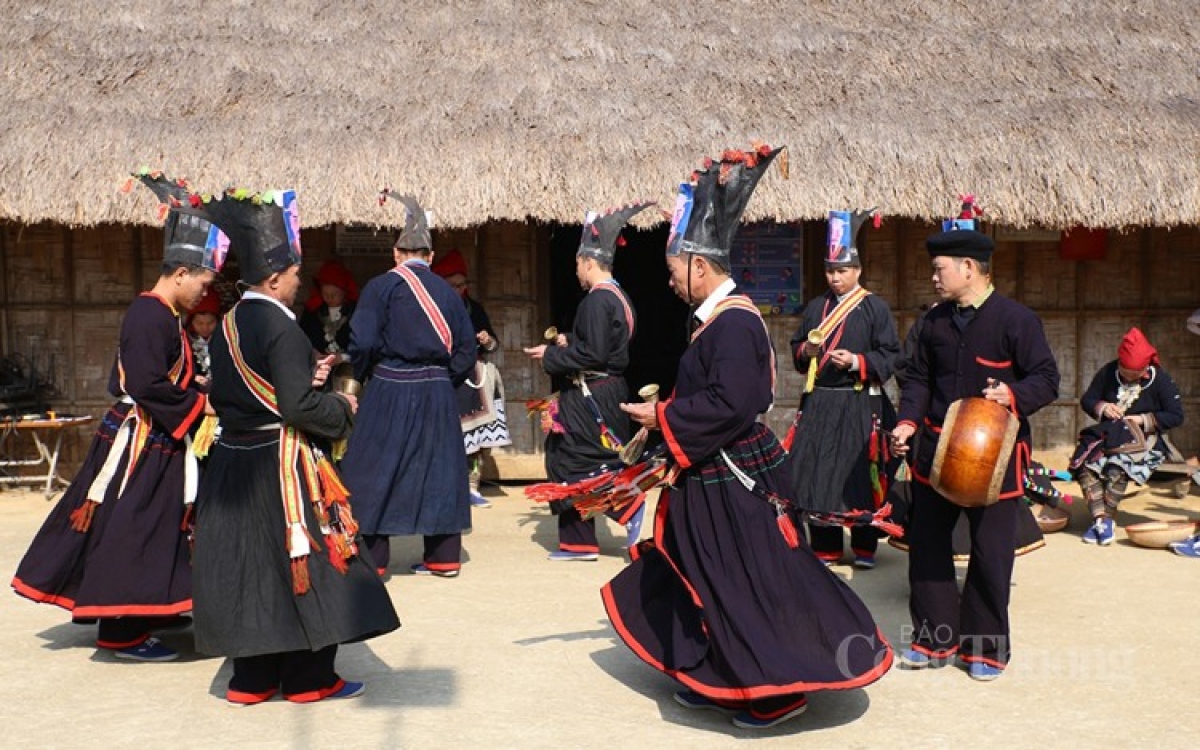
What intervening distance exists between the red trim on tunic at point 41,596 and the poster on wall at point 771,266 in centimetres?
556

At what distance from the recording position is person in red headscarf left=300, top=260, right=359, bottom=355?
845 cm

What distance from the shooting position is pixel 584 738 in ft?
13.3

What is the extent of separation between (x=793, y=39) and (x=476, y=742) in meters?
6.61

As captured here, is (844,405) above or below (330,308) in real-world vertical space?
below

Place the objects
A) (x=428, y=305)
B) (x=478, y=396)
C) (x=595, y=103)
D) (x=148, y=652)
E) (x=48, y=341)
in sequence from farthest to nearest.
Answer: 1. (x=48, y=341)
2. (x=595, y=103)
3. (x=478, y=396)
4. (x=428, y=305)
5. (x=148, y=652)

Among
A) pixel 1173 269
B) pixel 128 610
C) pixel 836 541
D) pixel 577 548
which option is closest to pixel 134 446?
pixel 128 610

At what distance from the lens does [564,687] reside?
15.0ft

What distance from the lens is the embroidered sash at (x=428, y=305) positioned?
247 inches

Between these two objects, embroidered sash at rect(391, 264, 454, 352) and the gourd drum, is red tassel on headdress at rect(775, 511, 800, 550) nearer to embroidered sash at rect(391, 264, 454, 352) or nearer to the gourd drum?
the gourd drum

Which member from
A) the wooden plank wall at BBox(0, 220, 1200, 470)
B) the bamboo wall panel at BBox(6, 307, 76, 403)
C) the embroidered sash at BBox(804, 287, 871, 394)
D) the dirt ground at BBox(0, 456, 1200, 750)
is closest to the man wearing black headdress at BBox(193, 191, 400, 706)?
the dirt ground at BBox(0, 456, 1200, 750)

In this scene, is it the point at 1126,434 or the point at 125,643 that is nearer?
the point at 125,643

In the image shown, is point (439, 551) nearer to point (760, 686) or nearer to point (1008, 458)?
point (760, 686)

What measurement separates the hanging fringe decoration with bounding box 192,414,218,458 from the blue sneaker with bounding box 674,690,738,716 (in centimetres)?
193

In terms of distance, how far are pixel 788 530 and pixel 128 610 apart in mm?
2378
